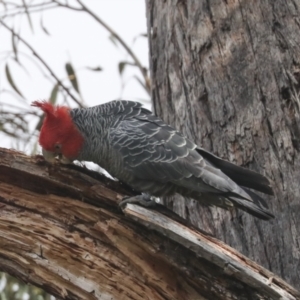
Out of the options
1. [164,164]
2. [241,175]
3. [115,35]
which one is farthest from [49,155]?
[115,35]

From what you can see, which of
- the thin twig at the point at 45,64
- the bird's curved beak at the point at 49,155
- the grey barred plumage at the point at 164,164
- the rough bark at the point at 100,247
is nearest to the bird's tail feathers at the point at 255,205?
the grey barred plumage at the point at 164,164

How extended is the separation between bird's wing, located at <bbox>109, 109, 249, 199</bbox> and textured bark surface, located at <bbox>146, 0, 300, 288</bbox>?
279 mm

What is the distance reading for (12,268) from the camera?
8.52 ft

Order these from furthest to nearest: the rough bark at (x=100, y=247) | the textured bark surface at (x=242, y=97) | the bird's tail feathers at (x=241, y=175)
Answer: the textured bark surface at (x=242, y=97)
the bird's tail feathers at (x=241, y=175)
the rough bark at (x=100, y=247)

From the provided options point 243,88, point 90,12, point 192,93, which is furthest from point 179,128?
point 90,12

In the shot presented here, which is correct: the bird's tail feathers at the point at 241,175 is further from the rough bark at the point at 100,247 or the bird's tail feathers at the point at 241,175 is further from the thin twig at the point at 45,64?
the thin twig at the point at 45,64

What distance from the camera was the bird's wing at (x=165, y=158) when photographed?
2.67 m

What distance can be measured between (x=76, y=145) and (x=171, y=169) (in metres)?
0.59

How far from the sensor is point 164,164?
2762mm

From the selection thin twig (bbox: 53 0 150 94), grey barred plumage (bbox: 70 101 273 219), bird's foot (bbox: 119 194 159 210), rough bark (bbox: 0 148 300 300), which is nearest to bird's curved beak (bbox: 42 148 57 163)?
rough bark (bbox: 0 148 300 300)

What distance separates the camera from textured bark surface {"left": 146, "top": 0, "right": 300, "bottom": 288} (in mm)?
2773

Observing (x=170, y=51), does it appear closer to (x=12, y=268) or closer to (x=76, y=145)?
(x=76, y=145)

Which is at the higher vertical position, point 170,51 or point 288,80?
point 170,51

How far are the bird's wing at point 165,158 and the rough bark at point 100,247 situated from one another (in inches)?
6.4
